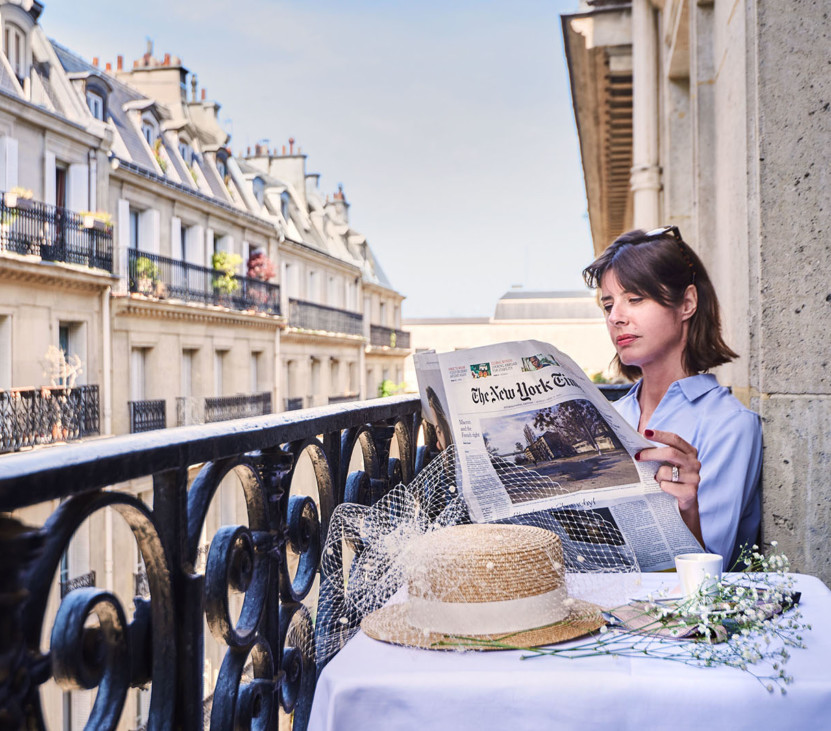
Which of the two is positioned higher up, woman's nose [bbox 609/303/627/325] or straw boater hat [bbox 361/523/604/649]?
woman's nose [bbox 609/303/627/325]

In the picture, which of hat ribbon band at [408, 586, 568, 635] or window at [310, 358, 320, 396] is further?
window at [310, 358, 320, 396]

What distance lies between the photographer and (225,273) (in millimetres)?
24500

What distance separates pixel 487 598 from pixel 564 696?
0.56ft

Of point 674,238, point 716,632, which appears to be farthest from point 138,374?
point 716,632

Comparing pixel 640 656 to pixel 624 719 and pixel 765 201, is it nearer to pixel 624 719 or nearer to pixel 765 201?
pixel 624 719

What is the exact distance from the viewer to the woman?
196cm

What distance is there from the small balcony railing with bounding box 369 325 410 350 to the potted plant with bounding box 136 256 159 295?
18.9 m

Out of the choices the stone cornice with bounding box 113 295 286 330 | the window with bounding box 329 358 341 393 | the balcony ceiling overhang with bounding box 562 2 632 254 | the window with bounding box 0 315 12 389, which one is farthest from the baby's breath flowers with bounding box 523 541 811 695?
the window with bounding box 329 358 341 393

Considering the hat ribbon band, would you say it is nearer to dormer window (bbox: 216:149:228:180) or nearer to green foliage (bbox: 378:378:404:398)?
dormer window (bbox: 216:149:228:180)

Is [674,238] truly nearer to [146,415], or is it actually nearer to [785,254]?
[785,254]

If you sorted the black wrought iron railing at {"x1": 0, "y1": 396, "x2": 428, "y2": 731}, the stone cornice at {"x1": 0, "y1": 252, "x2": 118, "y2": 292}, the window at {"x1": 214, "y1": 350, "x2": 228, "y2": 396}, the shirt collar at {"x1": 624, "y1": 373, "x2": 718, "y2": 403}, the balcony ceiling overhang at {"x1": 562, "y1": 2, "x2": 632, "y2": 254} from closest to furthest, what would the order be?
the black wrought iron railing at {"x1": 0, "y1": 396, "x2": 428, "y2": 731}, the shirt collar at {"x1": 624, "y1": 373, "x2": 718, "y2": 403}, the balcony ceiling overhang at {"x1": 562, "y1": 2, "x2": 632, "y2": 254}, the stone cornice at {"x1": 0, "y1": 252, "x2": 118, "y2": 292}, the window at {"x1": 214, "y1": 350, "x2": 228, "y2": 396}

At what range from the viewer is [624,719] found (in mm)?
1089

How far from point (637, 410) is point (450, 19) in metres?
78.2

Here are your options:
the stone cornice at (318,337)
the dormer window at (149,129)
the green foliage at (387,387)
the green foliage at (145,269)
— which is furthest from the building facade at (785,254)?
the green foliage at (387,387)
